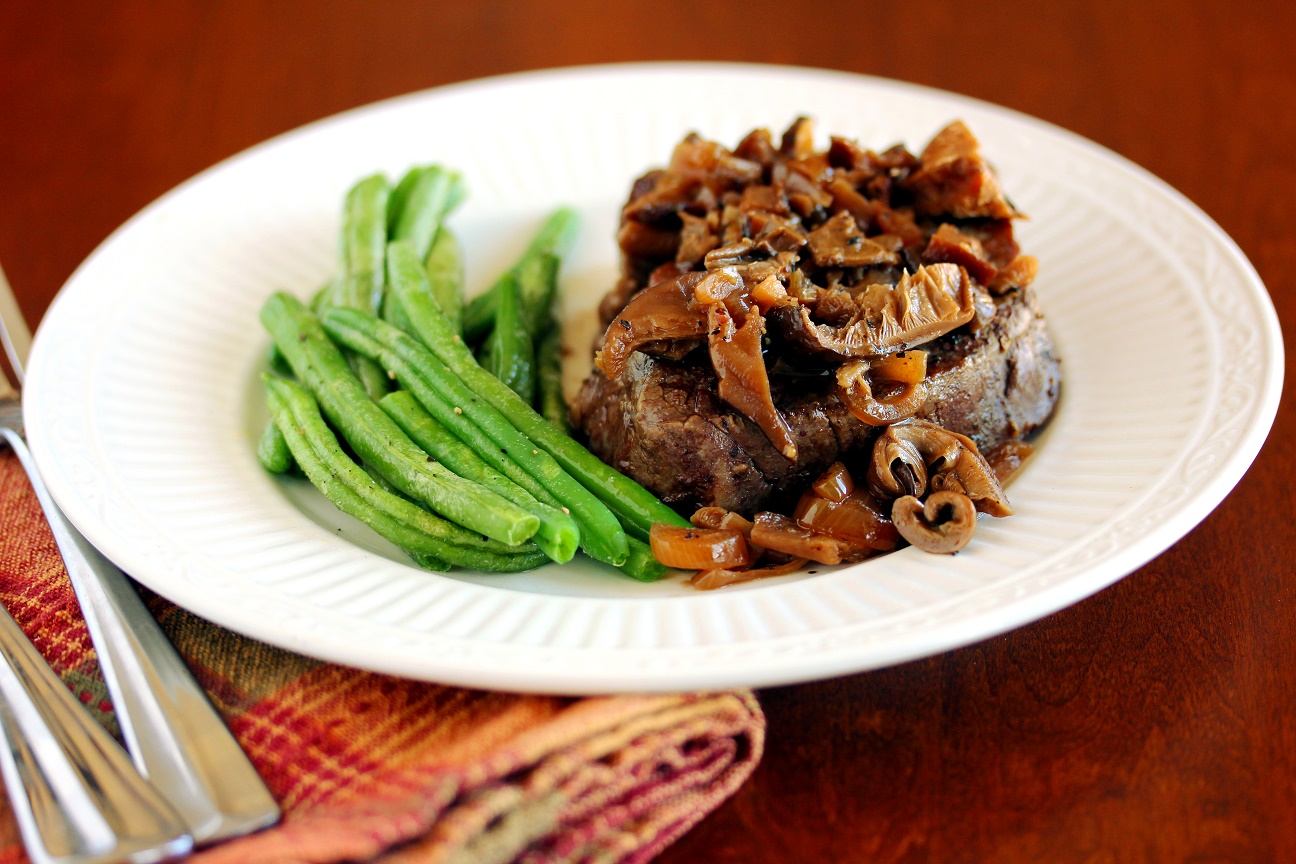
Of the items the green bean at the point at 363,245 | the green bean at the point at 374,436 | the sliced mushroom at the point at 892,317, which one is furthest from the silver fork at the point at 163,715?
the sliced mushroom at the point at 892,317

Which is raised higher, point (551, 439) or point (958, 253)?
point (958, 253)

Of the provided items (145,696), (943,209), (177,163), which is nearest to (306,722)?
(145,696)

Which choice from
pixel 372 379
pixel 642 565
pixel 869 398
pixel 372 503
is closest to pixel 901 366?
pixel 869 398

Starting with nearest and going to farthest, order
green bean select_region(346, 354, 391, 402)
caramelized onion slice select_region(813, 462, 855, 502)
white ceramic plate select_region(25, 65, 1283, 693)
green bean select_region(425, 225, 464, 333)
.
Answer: white ceramic plate select_region(25, 65, 1283, 693) → caramelized onion slice select_region(813, 462, 855, 502) → green bean select_region(346, 354, 391, 402) → green bean select_region(425, 225, 464, 333)

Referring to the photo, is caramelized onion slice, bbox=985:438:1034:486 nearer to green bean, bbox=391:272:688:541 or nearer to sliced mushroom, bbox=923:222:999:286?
sliced mushroom, bbox=923:222:999:286

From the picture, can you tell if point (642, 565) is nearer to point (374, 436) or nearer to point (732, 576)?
point (732, 576)

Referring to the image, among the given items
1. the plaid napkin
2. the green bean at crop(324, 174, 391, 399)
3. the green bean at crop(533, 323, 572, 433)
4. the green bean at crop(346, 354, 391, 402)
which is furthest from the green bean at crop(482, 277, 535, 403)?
the plaid napkin
